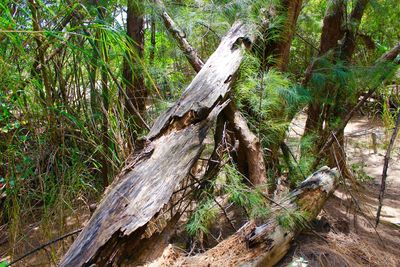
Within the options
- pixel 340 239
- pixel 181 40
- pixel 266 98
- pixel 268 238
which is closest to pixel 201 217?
pixel 268 238

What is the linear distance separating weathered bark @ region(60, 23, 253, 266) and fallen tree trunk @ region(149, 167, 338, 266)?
30 centimetres

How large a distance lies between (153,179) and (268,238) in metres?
0.85

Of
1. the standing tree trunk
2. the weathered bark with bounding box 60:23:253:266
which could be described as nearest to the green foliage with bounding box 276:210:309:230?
the weathered bark with bounding box 60:23:253:266

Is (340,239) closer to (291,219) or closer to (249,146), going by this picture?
(291,219)

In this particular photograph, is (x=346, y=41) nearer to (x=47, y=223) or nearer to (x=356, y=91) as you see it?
(x=356, y=91)

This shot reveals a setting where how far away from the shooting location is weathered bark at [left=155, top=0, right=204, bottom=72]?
309 cm

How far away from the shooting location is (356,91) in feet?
11.1

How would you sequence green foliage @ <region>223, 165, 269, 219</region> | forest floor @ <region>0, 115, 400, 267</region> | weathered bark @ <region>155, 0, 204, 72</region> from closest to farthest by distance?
forest floor @ <region>0, 115, 400, 267</region>
green foliage @ <region>223, 165, 269, 219</region>
weathered bark @ <region>155, 0, 204, 72</region>

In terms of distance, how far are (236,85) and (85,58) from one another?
1.17 meters

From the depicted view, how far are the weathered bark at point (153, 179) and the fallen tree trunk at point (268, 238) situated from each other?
0.99 ft

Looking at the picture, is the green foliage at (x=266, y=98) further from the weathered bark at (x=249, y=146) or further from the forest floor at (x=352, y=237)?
the forest floor at (x=352, y=237)

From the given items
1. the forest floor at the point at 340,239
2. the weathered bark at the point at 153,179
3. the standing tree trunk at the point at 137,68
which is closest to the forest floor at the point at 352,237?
the forest floor at the point at 340,239

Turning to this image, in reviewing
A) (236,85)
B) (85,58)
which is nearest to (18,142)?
(85,58)

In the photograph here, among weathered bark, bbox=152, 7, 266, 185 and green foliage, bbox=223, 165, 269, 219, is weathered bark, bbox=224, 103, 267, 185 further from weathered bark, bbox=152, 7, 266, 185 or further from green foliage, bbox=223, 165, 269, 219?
green foliage, bbox=223, 165, 269, 219
